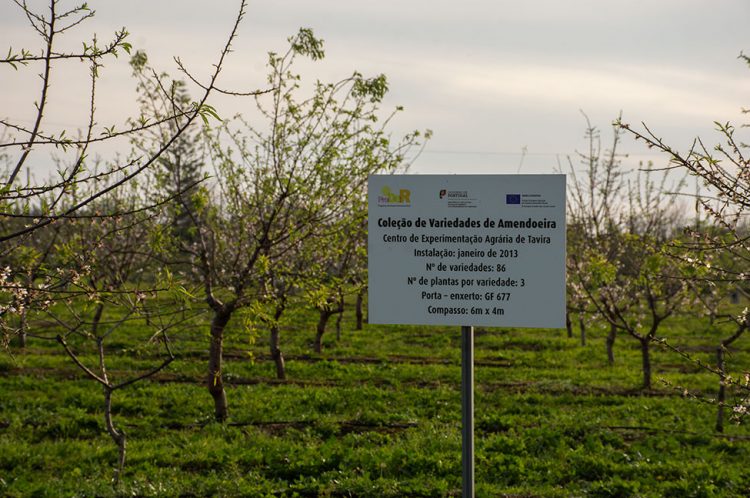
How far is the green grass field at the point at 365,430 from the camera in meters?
8.10

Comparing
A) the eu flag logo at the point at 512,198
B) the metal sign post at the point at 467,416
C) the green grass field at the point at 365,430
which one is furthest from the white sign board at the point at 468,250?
the green grass field at the point at 365,430

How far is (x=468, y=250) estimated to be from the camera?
6.02m

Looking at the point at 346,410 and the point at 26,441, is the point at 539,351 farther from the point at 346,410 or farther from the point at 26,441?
the point at 26,441

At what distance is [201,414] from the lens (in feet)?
37.8

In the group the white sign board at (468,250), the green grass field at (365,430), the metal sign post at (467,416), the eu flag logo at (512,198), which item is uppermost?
the eu flag logo at (512,198)

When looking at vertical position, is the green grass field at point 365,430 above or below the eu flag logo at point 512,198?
below

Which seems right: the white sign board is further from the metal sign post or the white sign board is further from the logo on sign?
the metal sign post

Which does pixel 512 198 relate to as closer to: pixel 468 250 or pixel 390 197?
pixel 468 250

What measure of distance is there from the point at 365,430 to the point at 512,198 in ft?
18.5

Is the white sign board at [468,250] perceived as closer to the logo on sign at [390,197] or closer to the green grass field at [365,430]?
the logo on sign at [390,197]

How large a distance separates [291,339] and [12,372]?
23.2ft

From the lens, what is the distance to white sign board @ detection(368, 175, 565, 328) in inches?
234

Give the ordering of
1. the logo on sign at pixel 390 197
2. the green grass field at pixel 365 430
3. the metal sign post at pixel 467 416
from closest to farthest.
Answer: the metal sign post at pixel 467 416
the logo on sign at pixel 390 197
the green grass field at pixel 365 430

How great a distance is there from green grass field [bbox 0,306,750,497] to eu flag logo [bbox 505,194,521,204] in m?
2.09
